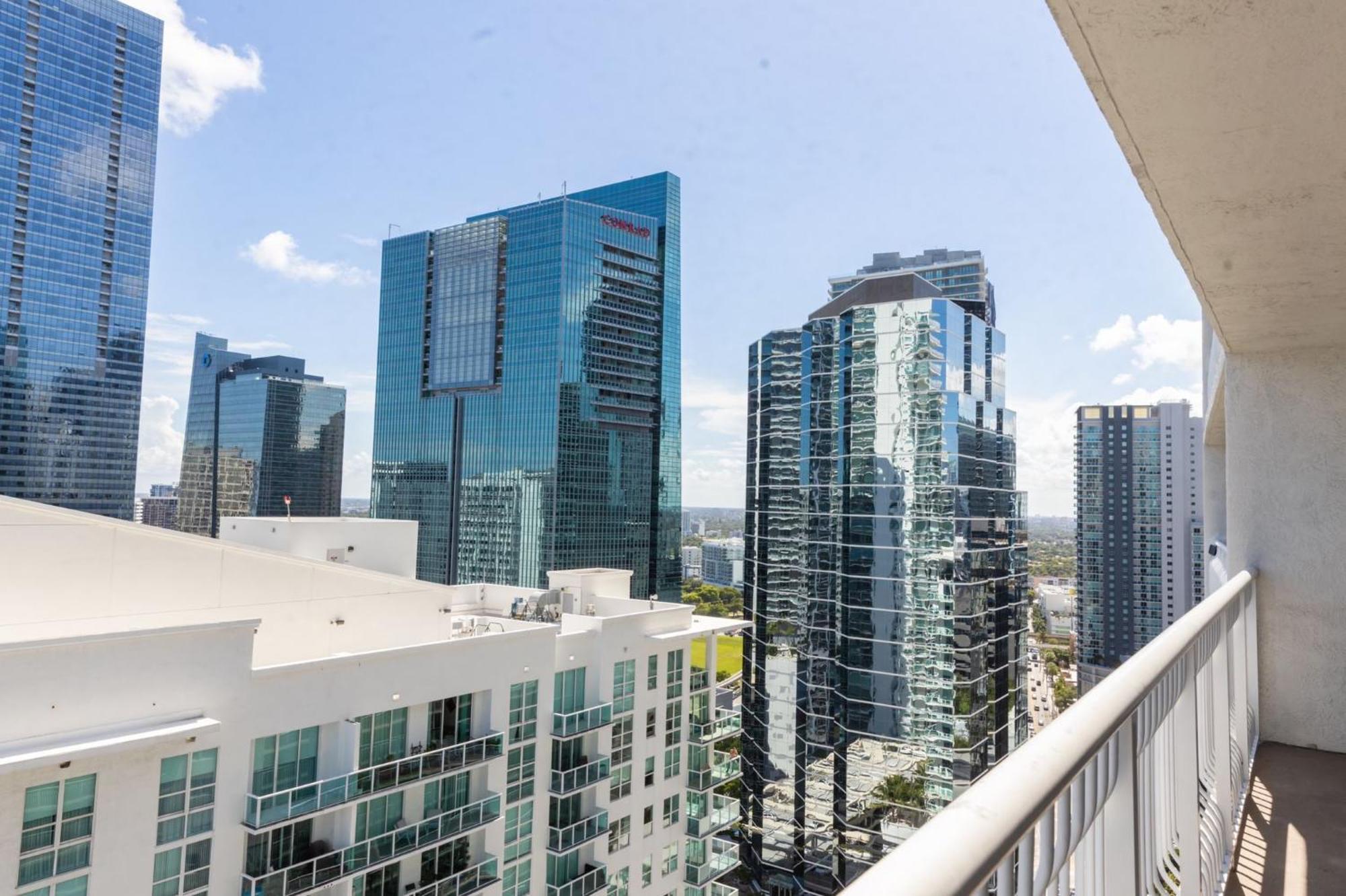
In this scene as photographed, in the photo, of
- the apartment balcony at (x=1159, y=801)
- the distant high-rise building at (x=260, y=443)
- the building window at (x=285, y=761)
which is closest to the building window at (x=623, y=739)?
the building window at (x=285, y=761)

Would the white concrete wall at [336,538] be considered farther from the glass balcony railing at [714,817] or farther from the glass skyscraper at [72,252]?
the glass skyscraper at [72,252]

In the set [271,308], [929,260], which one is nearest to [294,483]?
[271,308]

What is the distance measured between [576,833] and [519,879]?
0.90 m

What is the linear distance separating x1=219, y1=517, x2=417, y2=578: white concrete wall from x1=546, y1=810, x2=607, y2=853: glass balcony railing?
3.98m

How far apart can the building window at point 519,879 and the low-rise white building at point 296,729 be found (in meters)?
0.02

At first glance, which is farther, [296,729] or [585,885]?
[585,885]

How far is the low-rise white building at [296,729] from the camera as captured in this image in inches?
199

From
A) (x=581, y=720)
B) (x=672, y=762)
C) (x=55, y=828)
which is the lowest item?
(x=672, y=762)

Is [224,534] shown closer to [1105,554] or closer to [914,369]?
[914,369]

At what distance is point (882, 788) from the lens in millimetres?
19141

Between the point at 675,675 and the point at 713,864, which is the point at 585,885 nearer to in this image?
the point at 675,675

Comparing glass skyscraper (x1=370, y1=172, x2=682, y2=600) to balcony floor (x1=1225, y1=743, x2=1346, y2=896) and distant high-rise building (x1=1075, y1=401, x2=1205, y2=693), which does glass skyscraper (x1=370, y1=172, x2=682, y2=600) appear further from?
balcony floor (x1=1225, y1=743, x2=1346, y2=896)

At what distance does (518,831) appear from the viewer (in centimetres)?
895

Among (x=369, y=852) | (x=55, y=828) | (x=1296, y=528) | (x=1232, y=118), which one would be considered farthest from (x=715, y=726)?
(x=1232, y=118)
